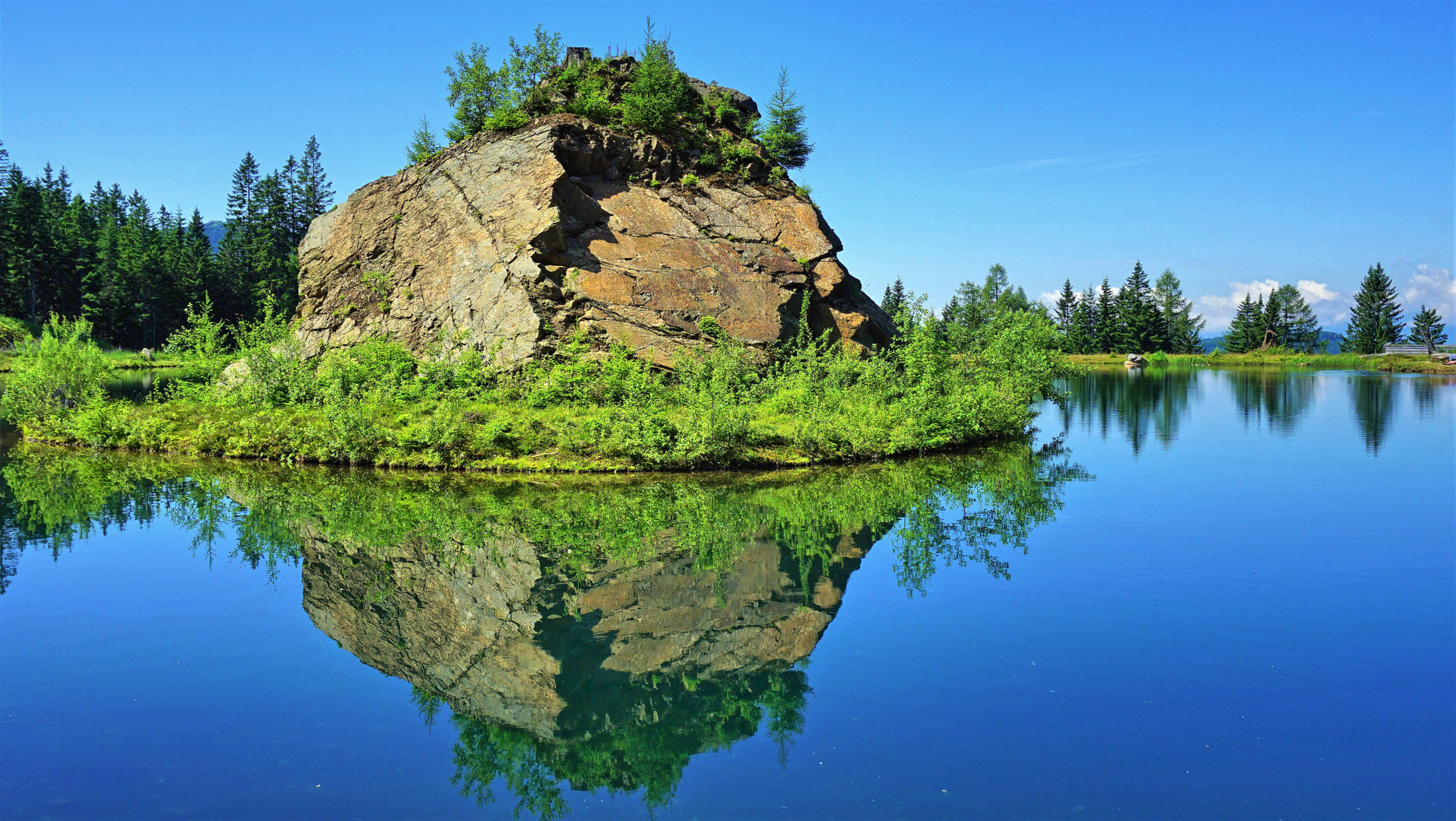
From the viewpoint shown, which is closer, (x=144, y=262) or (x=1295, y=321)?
(x=144, y=262)

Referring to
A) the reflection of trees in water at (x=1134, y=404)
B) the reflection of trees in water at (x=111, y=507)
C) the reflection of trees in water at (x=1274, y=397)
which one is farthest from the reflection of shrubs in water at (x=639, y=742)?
the reflection of trees in water at (x=1274, y=397)

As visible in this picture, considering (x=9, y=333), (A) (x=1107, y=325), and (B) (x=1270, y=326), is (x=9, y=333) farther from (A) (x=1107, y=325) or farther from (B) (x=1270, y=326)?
(B) (x=1270, y=326)

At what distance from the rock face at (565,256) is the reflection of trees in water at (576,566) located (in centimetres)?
773

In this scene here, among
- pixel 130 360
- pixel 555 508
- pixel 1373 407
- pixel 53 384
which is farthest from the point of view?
pixel 130 360

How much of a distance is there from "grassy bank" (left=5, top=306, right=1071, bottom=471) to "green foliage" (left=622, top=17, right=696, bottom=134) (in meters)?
9.65

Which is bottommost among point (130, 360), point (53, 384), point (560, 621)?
point (560, 621)

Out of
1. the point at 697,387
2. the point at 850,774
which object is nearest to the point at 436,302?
the point at 697,387

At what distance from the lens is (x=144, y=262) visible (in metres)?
69.8

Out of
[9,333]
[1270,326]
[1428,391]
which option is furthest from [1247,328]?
[9,333]

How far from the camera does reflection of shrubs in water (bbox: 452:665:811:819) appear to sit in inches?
269

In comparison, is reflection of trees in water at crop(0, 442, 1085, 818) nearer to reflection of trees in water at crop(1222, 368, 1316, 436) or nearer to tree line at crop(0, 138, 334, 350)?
reflection of trees in water at crop(1222, 368, 1316, 436)

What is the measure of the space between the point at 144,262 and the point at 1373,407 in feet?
269

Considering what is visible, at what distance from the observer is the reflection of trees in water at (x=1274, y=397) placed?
3347 cm

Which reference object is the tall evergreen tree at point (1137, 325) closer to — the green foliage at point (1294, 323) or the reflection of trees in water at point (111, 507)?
the green foliage at point (1294, 323)
